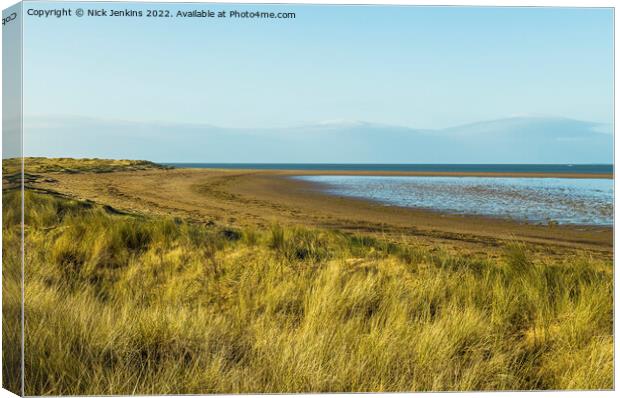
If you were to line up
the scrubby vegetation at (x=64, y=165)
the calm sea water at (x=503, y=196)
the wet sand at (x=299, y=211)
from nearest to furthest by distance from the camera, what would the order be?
the scrubby vegetation at (x=64, y=165) → the wet sand at (x=299, y=211) → the calm sea water at (x=503, y=196)

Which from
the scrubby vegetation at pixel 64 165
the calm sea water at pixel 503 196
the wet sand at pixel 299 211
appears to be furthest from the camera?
the calm sea water at pixel 503 196

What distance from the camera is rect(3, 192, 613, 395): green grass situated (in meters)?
4.00

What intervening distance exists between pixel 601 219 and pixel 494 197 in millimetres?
5338

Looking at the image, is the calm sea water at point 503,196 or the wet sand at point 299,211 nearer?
the wet sand at point 299,211

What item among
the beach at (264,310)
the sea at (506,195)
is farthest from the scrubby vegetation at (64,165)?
the sea at (506,195)

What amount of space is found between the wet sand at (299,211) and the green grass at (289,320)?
120 centimetres

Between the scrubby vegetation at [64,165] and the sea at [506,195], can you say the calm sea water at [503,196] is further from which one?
the scrubby vegetation at [64,165]

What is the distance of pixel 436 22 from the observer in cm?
470

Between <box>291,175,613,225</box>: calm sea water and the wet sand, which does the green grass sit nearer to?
the wet sand

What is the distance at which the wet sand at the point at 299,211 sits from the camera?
7.90 meters

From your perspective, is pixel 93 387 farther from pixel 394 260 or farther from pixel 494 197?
pixel 494 197

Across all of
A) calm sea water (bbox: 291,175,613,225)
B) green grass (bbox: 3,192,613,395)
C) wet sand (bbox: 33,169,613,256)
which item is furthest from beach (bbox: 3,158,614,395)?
calm sea water (bbox: 291,175,613,225)

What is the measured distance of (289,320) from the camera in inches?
182

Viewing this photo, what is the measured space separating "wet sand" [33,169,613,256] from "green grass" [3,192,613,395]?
3.95 feet
